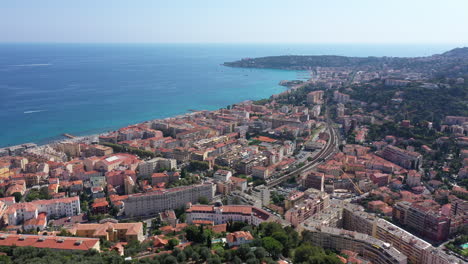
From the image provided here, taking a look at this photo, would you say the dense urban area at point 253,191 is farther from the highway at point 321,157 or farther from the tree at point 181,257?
the tree at point 181,257

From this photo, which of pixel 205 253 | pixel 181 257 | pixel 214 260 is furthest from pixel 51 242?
pixel 214 260

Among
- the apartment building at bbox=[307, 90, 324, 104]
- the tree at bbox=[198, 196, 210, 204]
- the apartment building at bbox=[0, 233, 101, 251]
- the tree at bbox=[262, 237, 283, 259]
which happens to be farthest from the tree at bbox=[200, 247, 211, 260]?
the apartment building at bbox=[307, 90, 324, 104]

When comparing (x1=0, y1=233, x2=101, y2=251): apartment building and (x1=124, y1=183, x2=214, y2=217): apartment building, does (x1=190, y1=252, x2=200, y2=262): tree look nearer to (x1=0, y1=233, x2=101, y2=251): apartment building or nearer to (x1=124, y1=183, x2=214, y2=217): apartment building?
(x1=0, y1=233, x2=101, y2=251): apartment building

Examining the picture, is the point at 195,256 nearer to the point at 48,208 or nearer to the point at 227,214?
the point at 227,214

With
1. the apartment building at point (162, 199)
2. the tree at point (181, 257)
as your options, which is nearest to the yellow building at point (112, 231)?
the apartment building at point (162, 199)

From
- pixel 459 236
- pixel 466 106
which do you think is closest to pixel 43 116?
pixel 459 236
